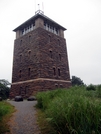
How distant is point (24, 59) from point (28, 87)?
18.7ft

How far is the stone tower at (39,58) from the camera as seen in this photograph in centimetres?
2234

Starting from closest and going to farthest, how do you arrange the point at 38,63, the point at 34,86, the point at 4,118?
the point at 4,118 → the point at 34,86 → the point at 38,63

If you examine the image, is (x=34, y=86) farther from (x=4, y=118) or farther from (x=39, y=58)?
(x=4, y=118)

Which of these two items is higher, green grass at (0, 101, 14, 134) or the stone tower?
the stone tower

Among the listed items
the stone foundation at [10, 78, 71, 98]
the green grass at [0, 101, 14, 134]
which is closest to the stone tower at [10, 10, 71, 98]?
the stone foundation at [10, 78, 71, 98]

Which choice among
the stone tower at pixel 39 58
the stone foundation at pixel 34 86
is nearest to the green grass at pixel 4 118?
the stone foundation at pixel 34 86

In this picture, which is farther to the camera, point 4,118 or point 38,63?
point 38,63

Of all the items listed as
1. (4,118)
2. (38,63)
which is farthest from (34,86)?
(4,118)

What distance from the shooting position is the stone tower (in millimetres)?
22344

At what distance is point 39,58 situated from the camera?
22.2 m

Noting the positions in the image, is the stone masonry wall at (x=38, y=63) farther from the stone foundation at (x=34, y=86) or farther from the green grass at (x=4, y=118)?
the green grass at (x=4, y=118)

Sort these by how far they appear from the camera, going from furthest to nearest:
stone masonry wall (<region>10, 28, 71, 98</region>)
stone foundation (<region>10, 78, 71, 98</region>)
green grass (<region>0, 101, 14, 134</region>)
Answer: stone masonry wall (<region>10, 28, 71, 98</region>) → stone foundation (<region>10, 78, 71, 98</region>) → green grass (<region>0, 101, 14, 134</region>)

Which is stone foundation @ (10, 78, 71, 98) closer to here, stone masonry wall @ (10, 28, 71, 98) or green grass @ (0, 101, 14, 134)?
stone masonry wall @ (10, 28, 71, 98)

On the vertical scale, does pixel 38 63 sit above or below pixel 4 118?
above
